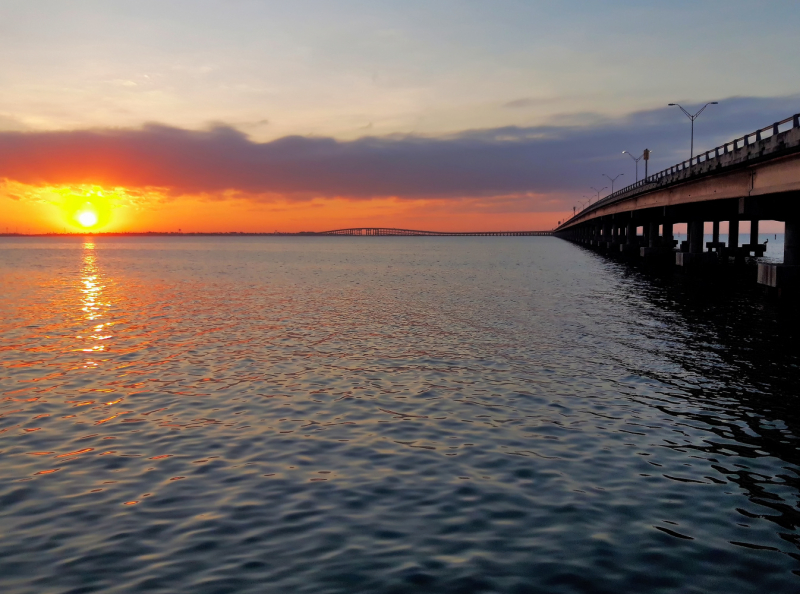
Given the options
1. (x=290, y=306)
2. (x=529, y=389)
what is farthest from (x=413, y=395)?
(x=290, y=306)

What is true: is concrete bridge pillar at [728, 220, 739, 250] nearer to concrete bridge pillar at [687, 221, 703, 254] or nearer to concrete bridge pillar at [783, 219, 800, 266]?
concrete bridge pillar at [687, 221, 703, 254]

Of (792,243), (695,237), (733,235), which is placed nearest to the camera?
(792,243)

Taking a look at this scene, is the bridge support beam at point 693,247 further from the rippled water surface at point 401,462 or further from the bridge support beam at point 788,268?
the rippled water surface at point 401,462

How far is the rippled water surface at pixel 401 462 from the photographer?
9398 millimetres

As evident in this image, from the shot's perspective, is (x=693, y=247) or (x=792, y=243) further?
(x=693, y=247)

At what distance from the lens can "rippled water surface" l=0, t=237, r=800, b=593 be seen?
30.8 feet

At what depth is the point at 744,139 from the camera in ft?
161

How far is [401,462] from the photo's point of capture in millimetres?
13922

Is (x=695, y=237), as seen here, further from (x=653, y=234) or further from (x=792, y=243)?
(x=792, y=243)

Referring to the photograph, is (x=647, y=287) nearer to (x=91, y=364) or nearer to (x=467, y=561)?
(x=91, y=364)

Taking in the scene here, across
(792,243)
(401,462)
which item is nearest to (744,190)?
(792,243)

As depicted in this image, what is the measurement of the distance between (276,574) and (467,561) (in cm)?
261

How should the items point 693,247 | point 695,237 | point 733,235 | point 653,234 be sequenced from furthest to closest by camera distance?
point 653,234 < point 733,235 < point 695,237 < point 693,247

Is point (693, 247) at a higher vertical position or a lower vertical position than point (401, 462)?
higher
